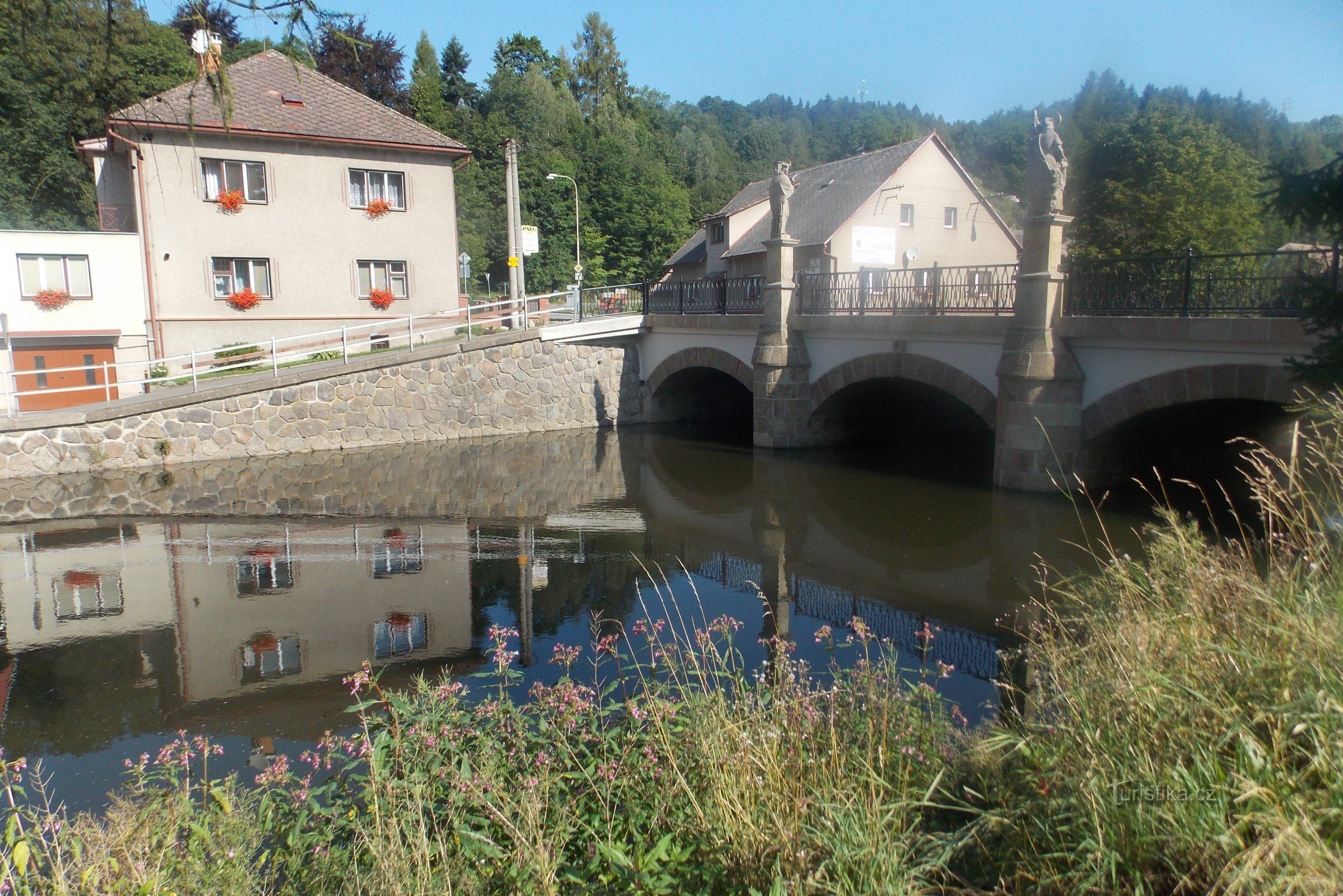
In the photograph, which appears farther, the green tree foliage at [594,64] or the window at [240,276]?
the green tree foliage at [594,64]

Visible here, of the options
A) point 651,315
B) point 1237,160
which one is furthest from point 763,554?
point 1237,160

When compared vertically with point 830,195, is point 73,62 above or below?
below

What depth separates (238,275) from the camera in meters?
21.9

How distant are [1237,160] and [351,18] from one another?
131ft

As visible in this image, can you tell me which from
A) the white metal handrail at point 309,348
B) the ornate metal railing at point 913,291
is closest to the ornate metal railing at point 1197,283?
the ornate metal railing at point 913,291

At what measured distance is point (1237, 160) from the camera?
115 ft

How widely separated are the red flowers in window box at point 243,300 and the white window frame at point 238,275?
199mm

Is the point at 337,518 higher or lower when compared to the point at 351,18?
lower

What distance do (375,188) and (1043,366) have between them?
18234 millimetres

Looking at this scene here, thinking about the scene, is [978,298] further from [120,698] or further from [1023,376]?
[120,698]

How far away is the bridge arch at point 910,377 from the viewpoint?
1285cm

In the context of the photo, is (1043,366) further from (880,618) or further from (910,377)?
(880,618)

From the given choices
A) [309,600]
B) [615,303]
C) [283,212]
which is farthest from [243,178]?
[309,600]

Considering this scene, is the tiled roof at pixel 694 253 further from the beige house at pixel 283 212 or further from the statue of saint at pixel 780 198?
the statue of saint at pixel 780 198
